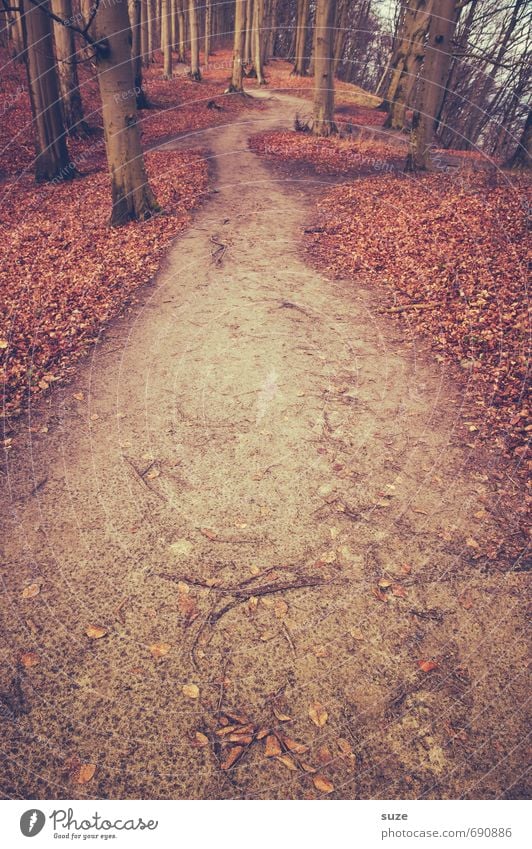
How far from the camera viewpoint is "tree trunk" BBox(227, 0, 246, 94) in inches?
970

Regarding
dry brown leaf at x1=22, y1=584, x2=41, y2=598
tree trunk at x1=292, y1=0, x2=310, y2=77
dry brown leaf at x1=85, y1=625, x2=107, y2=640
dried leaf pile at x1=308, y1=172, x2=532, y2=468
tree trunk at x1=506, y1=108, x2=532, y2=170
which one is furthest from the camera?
tree trunk at x1=292, y1=0, x2=310, y2=77

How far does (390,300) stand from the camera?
9.07 metres

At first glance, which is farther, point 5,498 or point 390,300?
point 390,300

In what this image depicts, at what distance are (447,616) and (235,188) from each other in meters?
14.7

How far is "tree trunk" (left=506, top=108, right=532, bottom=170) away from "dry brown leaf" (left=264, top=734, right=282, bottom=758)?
15245 mm

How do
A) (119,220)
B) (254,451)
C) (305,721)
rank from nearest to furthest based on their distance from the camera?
(305,721)
(254,451)
(119,220)

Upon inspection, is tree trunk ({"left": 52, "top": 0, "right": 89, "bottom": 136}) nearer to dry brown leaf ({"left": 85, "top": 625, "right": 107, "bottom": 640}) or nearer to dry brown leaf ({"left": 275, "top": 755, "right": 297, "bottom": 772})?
dry brown leaf ({"left": 85, "top": 625, "right": 107, "bottom": 640})

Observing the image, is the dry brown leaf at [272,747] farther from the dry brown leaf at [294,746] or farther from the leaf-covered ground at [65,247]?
the leaf-covered ground at [65,247]

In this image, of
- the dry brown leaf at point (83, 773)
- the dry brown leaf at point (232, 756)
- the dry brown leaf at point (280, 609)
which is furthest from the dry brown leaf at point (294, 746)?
the dry brown leaf at point (83, 773)

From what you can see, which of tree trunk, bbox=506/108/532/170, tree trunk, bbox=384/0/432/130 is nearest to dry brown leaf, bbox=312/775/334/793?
tree trunk, bbox=506/108/532/170

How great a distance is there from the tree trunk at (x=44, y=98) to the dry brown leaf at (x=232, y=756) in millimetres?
15419

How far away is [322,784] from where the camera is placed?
301 cm
